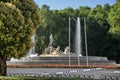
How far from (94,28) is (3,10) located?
4760 cm

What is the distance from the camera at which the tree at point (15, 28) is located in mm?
15516

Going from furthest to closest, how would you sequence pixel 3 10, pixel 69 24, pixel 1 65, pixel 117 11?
pixel 69 24 < pixel 117 11 < pixel 1 65 < pixel 3 10

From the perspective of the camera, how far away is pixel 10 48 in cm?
1580

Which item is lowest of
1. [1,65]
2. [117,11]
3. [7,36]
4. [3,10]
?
[1,65]

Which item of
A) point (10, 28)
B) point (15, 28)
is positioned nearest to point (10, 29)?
point (10, 28)

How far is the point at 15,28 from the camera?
1569 cm

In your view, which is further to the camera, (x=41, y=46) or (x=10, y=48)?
(x=41, y=46)

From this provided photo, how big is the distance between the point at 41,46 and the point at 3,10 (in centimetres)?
4743

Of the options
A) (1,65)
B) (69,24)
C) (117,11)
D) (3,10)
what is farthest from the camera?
(69,24)

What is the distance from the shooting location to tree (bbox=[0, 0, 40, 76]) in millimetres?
15516

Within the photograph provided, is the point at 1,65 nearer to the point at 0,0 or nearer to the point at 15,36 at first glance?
the point at 15,36

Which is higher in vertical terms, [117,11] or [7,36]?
[117,11]

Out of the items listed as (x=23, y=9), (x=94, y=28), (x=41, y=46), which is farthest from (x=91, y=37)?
(x=23, y=9)

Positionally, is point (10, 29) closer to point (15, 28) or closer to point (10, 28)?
point (10, 28)
